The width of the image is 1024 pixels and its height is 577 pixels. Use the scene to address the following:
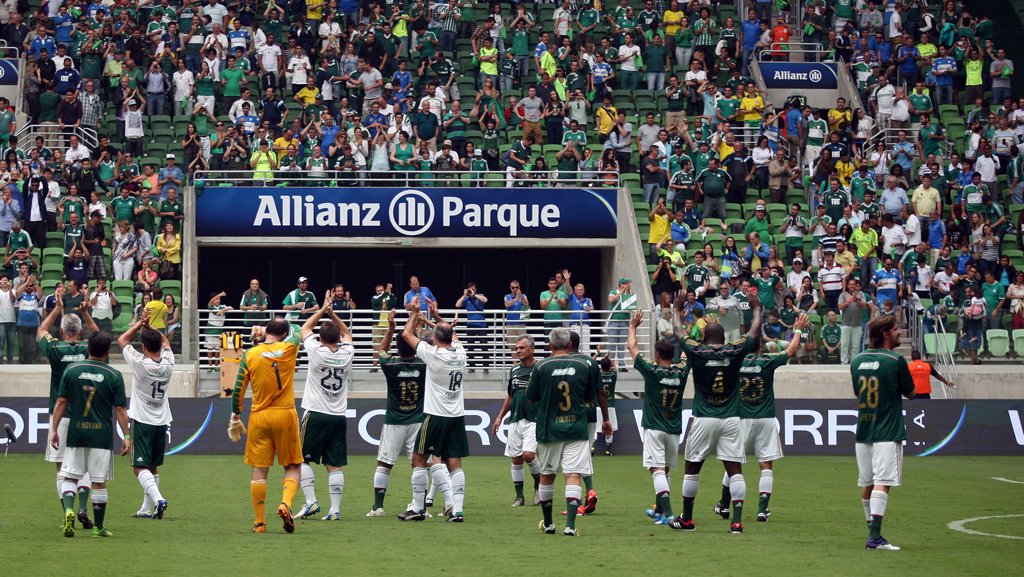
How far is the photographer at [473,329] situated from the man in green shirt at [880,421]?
1552 centimetres

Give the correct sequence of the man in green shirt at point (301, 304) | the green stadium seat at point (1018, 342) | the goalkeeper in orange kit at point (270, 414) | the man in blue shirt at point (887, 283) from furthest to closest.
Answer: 1. the man in blue shirt at point (887, 283)
2. the green stadium seat at point (1018, 342)
3. the man in green shirt at point (301, 304)
4. the goalkeeper in orange kit at point (270, 414)

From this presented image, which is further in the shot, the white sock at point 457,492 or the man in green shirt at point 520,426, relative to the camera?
the man in green shirt at point 520,426

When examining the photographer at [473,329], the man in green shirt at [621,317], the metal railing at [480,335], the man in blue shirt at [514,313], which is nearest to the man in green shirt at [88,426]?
the metal railing at [480,335]

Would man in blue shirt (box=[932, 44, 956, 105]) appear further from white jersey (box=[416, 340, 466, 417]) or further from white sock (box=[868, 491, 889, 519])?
white sock (box=[868, 491, 889, 519])

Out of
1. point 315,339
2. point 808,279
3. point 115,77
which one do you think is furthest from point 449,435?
point 115,77

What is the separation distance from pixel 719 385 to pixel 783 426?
1192cm

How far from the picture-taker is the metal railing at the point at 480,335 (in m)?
29.2

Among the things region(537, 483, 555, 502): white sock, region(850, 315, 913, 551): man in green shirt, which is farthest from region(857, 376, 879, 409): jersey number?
region(537, 483, 555, 502): white sock

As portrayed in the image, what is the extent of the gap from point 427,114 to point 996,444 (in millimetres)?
14880

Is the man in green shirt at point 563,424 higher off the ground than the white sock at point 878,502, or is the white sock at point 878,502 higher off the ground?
the man in green shirt at point 563,424

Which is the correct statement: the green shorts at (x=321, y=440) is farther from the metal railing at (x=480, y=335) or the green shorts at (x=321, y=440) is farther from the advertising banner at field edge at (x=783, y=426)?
the metal railing at (x=480, y=335)

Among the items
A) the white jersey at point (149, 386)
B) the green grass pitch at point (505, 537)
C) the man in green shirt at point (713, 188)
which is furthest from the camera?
the man in green shirt at point (713, 188)

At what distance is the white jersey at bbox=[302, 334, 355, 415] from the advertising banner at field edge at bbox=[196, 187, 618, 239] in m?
16.6

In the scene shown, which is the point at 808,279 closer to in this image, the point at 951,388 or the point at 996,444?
the point at 951,388
